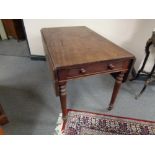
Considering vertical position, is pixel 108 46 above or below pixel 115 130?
above

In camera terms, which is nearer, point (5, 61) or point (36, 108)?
point (36, 108)

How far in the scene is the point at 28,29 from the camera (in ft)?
7.06

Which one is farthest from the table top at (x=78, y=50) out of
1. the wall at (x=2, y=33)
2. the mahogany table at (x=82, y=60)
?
the wall at (x=2, y=33)

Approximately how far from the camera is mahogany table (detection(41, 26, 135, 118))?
0.95m

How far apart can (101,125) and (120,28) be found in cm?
133

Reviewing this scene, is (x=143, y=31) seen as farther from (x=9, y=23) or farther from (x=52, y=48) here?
(x=9, y=23)

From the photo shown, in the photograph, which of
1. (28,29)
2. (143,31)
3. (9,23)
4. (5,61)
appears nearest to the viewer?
(143,31)

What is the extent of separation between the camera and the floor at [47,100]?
142 cm

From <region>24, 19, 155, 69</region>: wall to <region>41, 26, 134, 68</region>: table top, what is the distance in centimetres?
62

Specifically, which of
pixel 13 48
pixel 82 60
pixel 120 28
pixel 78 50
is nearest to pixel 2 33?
pixel 13 48

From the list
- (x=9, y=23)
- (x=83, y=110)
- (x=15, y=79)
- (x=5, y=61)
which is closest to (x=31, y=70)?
(x=15, y=79)

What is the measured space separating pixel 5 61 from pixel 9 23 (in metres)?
1.24
